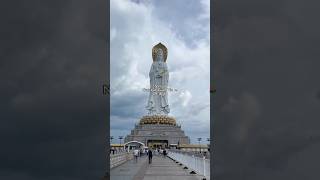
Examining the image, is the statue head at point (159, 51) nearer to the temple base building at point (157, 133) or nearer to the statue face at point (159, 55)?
the statue face at point (159, 55)

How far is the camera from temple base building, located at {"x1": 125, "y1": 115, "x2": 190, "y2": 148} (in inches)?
2729

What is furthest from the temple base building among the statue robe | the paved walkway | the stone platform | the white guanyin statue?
the paved walkway

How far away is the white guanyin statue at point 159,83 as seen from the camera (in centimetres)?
6862

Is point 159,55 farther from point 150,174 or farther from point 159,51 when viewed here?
point 150,174

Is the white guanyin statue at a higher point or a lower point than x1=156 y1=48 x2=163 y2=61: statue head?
lower

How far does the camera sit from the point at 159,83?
6981 centimetres

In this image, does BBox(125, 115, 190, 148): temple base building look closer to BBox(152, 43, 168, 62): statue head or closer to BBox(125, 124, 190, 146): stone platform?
BBox(125, 124, 190, 146): stone platform

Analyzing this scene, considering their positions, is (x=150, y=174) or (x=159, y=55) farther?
(x=159, y=55)

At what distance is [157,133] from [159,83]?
7.47 m

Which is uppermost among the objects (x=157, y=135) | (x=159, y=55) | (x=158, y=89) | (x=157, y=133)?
(x=159, y=55)

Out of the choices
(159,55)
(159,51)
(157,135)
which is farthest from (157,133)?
(159,51)

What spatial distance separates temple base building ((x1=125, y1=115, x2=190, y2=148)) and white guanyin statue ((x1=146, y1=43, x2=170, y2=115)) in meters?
1.68
